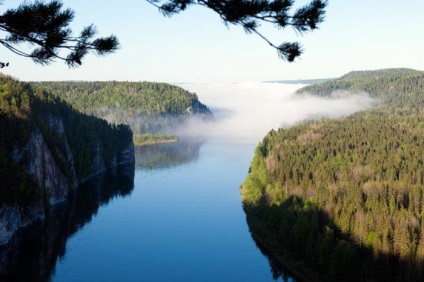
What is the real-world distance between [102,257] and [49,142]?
1914 inches

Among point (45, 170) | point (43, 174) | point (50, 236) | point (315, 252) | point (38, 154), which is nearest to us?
point (315, 252)

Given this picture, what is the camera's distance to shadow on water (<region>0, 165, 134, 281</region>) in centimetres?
6475

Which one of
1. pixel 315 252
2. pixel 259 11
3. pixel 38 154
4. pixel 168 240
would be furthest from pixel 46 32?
pixel 38 154

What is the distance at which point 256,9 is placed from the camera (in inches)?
500

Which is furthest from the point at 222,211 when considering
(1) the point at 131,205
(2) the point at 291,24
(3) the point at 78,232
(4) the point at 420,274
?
(2) the point at 291,24

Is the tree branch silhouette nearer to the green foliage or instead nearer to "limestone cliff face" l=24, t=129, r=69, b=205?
the green foliage

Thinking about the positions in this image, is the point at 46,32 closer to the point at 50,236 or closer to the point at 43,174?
the point at 50,236

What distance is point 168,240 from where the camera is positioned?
82312mm

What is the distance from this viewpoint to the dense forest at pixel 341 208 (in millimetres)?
59906

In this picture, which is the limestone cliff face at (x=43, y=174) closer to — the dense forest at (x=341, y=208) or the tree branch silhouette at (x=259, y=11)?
the dense forest at (x=341, y=208)

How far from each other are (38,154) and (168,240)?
35.6 metres

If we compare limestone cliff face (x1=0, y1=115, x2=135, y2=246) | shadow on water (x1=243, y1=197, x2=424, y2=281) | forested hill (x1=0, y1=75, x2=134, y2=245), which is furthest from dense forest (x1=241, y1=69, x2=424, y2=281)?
forested hill (x1=0, y1=75, x2=134, y2=245)

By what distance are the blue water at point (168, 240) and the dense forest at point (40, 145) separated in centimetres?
1295

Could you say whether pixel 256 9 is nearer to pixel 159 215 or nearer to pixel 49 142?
pixel 159 215
